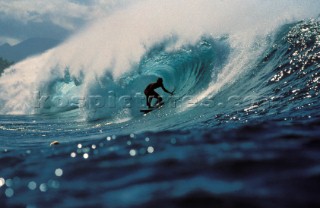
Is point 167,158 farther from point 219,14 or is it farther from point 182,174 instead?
point 219,14

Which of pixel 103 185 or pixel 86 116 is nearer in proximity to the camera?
pixel 103 185

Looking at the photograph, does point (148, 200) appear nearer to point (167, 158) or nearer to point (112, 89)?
point (167, 158)

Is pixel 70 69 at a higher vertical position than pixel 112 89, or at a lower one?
higher

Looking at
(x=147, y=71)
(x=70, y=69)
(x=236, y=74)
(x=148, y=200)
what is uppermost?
(x=70, y=69)

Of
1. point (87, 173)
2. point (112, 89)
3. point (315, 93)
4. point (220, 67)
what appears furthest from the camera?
point (112, 89)

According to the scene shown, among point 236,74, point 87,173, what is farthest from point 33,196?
point 236,74

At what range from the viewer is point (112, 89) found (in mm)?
17797

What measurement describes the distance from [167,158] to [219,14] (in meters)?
15.7

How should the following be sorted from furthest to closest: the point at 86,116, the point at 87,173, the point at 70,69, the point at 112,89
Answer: the point at 70,69 < the point at 112,89 < the point at 86,116 < the point at 87,173

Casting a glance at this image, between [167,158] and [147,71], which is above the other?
[147,71]

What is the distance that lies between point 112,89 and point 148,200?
1504 centimetres

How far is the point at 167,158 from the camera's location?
13.7 ft

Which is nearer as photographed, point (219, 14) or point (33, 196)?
point (33, 196)

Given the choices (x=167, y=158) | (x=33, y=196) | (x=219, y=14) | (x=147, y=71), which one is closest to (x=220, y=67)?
(x=147, y=71)
